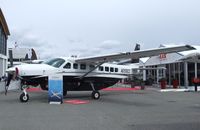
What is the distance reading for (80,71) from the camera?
20.2m

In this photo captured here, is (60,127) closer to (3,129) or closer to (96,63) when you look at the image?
(3,129)

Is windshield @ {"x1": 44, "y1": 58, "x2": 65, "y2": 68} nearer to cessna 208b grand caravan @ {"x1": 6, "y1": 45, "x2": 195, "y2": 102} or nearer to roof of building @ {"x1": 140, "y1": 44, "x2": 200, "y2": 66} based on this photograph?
cessna 208b grand caravan @ {"x1": 6, "y1": 45, "x2": 195, "y2": 102}

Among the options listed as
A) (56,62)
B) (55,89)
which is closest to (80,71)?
(56,62)

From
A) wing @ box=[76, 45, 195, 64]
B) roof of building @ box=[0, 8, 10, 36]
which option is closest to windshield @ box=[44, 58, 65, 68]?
wing @ box=[76, 45, 195, 64]

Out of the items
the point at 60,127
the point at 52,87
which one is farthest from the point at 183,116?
the point at 52,87

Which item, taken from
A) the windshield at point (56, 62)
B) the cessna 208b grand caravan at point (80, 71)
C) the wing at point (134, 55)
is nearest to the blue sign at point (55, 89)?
the cessna 208b grand caravan at point (80, 71)

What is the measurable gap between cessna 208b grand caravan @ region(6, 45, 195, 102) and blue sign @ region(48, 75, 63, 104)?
107 centimetres

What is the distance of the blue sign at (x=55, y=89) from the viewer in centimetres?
1679

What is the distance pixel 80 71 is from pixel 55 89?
3524 mm

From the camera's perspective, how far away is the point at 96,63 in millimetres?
21109

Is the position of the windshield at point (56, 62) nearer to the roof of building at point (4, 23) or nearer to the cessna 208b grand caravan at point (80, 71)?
the cessna 208b grand caravan at point (80, 71)

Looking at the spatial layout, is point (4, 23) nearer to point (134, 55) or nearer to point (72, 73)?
point (72, 73)

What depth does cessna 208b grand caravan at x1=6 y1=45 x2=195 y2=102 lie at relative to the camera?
17.5 m

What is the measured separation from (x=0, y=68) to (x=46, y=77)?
27.9 meters
